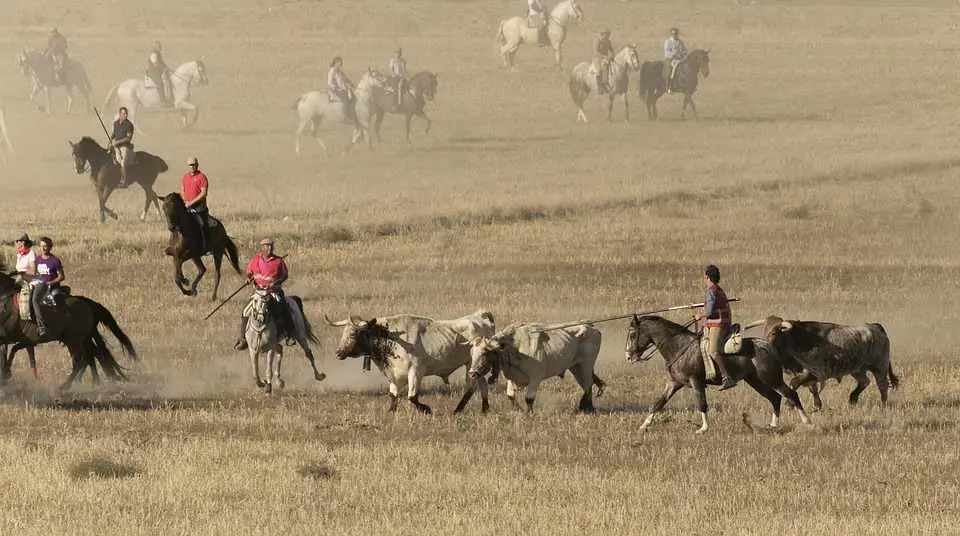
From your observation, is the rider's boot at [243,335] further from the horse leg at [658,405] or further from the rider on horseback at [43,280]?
the horse leg at [658,405]

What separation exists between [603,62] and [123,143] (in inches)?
1142

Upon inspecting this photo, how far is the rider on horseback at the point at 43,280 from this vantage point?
2045cm

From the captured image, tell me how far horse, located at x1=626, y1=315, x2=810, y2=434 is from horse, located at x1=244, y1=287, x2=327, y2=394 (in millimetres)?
4232

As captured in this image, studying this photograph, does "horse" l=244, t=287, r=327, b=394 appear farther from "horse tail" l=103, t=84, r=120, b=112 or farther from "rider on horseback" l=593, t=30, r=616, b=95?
"rider on horseback" l=593, t=30, r=616, b=95

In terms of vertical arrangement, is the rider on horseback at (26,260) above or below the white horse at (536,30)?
below

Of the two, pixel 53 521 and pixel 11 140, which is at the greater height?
pixel 11 140

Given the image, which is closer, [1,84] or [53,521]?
[53,521]

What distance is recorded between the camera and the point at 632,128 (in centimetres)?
6419

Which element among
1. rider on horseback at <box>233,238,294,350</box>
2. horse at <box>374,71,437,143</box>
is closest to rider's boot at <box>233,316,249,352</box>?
rider on horseback at <box>233,238,294,350</box>

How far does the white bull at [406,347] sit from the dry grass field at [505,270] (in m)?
0.53

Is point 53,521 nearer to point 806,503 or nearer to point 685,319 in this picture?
point 806,503

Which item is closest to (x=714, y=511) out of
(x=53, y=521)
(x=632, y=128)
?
(x=53, y=521)

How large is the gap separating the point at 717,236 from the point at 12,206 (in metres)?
17.4

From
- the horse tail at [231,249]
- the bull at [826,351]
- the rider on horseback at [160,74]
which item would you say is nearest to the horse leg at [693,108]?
the rider on horseback at [160,74]
